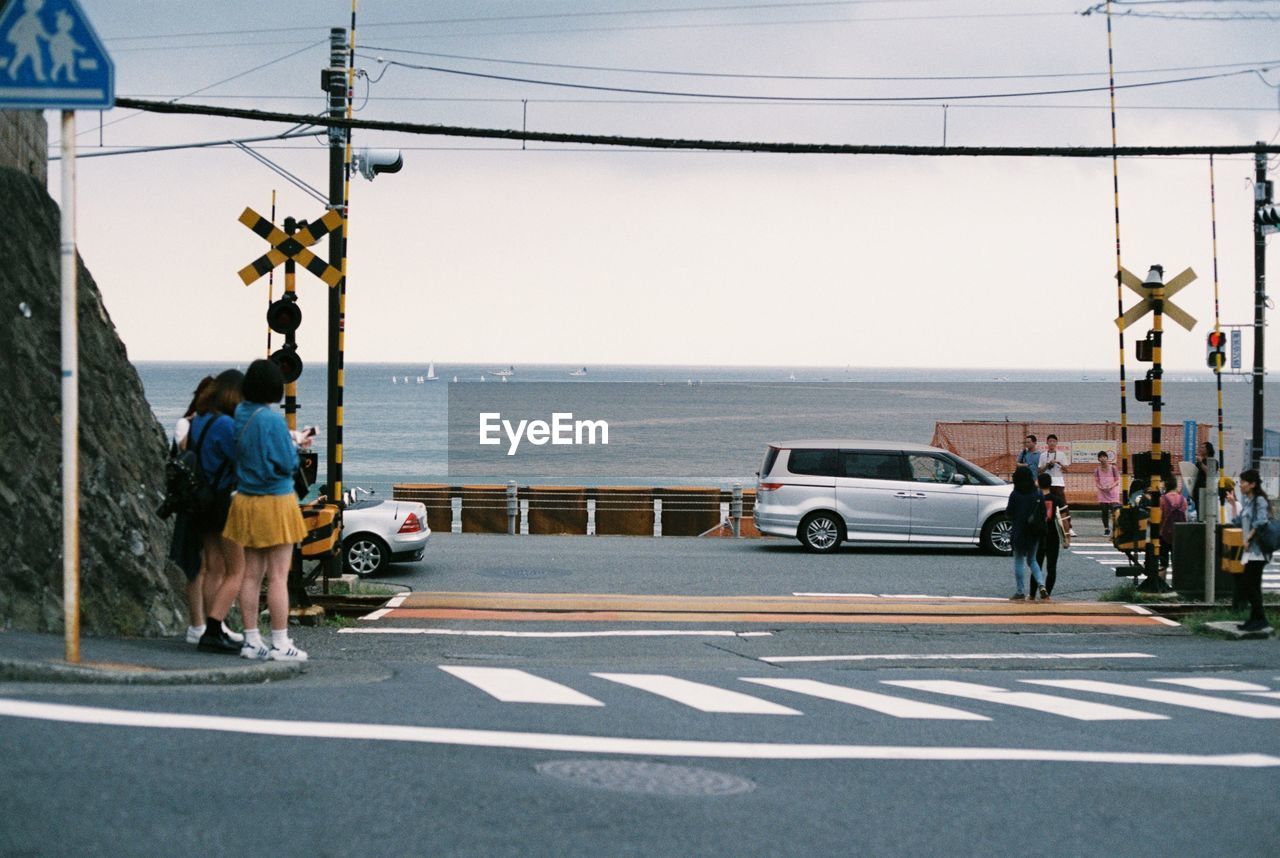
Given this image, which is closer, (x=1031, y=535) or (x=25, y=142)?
(x=25, y=142)

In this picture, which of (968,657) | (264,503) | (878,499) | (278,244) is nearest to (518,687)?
(264,503)

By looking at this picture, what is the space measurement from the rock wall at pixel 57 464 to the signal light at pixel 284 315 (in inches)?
52.4

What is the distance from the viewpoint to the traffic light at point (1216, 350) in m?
28.0

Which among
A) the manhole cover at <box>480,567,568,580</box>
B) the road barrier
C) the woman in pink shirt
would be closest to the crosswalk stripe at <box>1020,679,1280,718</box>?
the manhole cover at <box>480,567,568,580</box>

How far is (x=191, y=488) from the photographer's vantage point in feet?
31.1

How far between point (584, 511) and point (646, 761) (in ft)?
78.7

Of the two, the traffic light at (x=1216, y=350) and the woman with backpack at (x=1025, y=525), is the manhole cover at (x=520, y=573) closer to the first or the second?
the woman with backpack at (x=1025, y=525)

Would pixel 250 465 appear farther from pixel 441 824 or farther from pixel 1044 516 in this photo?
pixel 1044 516

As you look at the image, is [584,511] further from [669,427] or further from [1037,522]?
[669,427]

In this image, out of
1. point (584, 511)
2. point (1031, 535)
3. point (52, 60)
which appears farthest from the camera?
point (584, 511)

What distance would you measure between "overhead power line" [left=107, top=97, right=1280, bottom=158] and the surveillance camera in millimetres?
1437

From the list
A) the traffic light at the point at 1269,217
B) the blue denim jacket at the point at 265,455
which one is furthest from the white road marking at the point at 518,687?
the traffic light at the point at 1269,217

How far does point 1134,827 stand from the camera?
19.1 feet

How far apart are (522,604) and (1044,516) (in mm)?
6273
